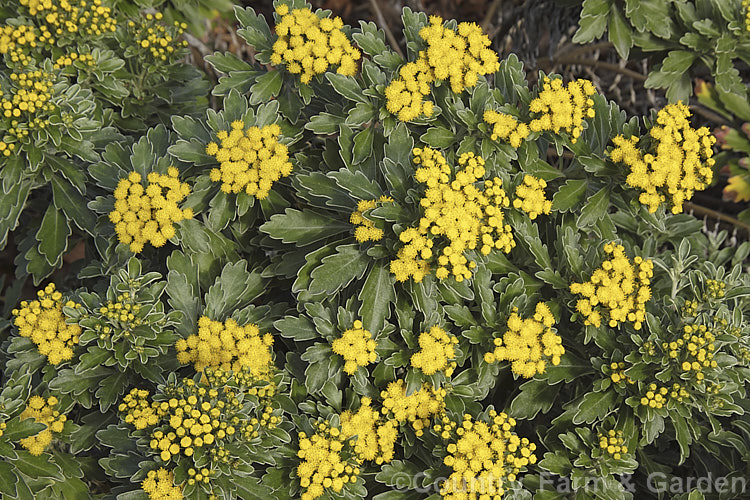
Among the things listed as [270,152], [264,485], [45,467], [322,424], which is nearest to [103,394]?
[45,467]

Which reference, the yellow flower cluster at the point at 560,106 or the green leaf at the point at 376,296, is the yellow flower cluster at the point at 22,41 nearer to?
the green leaf at the point at 376,296

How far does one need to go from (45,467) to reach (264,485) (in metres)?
1.03

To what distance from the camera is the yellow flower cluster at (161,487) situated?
2.55 metres

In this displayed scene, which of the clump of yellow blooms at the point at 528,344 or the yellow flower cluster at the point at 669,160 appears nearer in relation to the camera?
the clump of yellow blooms at the point at 528,344

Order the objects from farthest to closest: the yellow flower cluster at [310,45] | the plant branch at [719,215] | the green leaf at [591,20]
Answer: the plant branch at [719,215] → the green leaf at [591,20] → the yellow flower cluster at [310,45]

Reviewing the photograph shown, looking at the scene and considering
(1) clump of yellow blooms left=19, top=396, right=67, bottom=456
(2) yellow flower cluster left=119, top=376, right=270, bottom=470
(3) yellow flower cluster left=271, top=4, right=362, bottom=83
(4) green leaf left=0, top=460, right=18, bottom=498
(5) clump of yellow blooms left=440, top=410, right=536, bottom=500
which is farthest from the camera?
(3) yellow flower cluster left=271, top=4, right=362, bottom=83

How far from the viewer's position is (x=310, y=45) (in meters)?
3.09

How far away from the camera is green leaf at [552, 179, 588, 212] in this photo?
3258mm

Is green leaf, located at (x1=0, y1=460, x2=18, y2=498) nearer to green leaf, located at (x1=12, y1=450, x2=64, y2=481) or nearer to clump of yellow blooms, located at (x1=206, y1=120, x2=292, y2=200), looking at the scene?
green leaf, located at (x1=12, y1=450, x2=64, y2=481)

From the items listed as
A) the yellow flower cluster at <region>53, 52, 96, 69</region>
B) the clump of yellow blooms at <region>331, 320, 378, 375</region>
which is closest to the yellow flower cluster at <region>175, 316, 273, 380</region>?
the clump of yellow blooms at <region>331, 320, 378, 375</region>

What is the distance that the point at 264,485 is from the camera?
2857 millimetres

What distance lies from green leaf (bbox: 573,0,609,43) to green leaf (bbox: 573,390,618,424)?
2484 mm

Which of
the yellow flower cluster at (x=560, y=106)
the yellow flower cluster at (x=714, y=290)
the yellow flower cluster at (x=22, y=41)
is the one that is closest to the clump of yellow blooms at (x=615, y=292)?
the yellow flower cluster at (x=714, y=290)

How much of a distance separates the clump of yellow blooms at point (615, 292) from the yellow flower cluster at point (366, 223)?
3.32 ft
